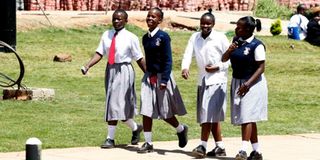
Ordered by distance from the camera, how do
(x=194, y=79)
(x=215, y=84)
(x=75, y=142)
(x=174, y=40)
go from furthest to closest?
(x=174, y=40) → (x=194, y=79) → (x=75, y=142) → (x=215, y=84)

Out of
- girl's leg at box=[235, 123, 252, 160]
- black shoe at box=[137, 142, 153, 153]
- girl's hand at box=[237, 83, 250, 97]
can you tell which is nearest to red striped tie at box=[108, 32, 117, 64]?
black shoe at box=[137, 142, 153, 153]

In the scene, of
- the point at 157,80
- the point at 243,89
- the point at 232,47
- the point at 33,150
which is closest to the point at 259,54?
the point at 232,47

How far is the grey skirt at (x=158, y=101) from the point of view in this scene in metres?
13.1

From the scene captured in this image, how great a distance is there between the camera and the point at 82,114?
16.8 m

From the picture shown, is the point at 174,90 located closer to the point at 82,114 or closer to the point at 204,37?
the point at 204,37

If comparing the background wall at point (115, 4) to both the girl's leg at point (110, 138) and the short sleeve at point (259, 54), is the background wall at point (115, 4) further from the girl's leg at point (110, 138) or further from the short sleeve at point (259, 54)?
the short sleeve at point (259, 54)

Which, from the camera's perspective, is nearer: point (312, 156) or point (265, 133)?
point (312, 156)

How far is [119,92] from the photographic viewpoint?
44.2 feet

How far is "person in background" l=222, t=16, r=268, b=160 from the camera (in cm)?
1234

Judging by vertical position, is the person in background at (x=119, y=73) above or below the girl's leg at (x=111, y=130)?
above

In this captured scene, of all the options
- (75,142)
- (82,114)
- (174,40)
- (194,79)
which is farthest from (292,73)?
(75,142)

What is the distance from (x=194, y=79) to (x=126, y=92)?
881cm

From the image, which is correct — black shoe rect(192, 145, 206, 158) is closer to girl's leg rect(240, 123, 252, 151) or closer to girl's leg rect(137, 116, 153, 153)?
girl's leg rect(240, 123, 252, 151)

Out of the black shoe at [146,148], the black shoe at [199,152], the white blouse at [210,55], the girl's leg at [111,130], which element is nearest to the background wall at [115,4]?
the girl's leg at [111,130]
